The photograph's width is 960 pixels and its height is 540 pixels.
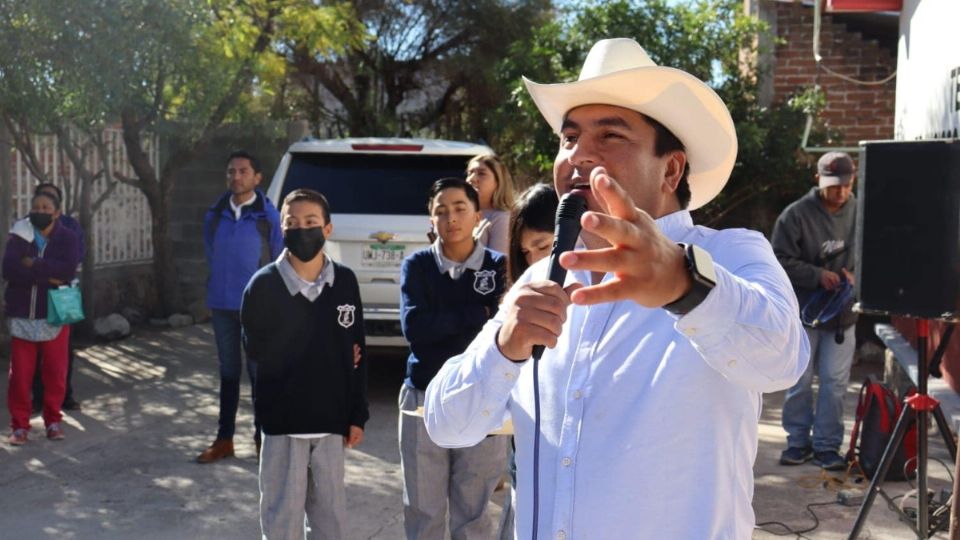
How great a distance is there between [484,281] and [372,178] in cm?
403

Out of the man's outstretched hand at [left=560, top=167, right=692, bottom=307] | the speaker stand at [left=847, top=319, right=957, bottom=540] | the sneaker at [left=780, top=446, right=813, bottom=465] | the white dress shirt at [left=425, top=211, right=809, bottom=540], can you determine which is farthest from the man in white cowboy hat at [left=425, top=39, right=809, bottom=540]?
the sneaker at [left=780, top=446, right=813, bottom=465]

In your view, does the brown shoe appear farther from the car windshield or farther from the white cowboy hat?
the white cowboy hat

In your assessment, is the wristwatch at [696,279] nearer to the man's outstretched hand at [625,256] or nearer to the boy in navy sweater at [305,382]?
the man's outstretched hand at [625,256]

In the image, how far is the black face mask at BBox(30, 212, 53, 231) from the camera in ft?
26.0

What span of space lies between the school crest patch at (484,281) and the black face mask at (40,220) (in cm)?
419

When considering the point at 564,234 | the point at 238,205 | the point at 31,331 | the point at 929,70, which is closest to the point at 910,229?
the point at 929,70

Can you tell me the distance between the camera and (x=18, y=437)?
297 inches

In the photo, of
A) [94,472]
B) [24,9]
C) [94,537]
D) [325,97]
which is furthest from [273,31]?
[325,97]

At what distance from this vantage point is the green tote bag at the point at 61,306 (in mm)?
7621

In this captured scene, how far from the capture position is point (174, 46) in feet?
30.2

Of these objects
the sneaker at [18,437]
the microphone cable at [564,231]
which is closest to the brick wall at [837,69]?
the sneaker at [18,437]

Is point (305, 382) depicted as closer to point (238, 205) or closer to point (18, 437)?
point (238, 205)

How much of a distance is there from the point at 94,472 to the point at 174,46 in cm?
378

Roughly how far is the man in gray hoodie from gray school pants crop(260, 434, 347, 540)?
3465 millimetres
